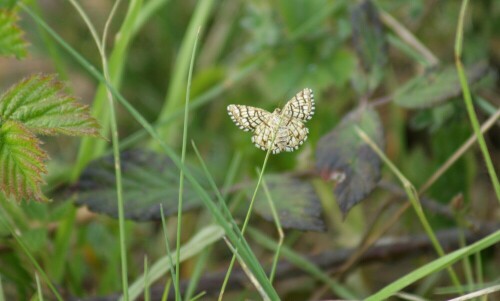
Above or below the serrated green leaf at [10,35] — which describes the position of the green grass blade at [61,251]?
below

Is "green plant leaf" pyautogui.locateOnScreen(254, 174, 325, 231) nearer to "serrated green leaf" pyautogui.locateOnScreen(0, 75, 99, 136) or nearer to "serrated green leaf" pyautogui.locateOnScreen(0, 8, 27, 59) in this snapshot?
"serrated green leaf" pyautogui.locateOnScreen(0, 75, 99, 136)

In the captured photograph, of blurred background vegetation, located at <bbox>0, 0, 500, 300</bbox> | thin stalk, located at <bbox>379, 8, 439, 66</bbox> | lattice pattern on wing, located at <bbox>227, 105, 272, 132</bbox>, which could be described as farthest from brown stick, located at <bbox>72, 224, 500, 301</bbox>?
lattice pattern on wing, located at <bbox>227, 105, 272, 132</bbox>

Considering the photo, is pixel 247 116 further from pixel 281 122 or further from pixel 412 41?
pixel 412 41

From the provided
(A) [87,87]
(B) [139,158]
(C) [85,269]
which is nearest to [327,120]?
(B) [139,158]

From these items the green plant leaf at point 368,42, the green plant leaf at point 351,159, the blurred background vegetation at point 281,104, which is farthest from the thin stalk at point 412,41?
the green plant leaf at point 351,159

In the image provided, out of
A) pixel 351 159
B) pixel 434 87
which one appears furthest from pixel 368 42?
pixel 351 159

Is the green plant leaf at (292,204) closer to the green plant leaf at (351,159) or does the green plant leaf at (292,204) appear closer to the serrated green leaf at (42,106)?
the green plant leaf at (351,159)
